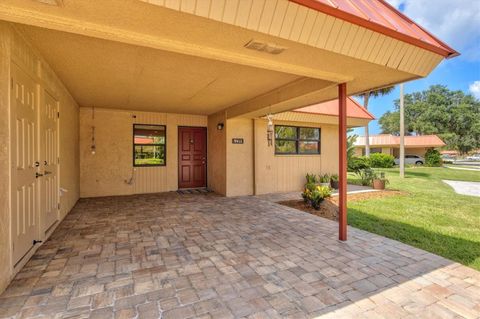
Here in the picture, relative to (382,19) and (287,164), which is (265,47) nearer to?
(382,19)

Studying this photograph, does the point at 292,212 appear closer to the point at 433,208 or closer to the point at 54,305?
the point at 433,208

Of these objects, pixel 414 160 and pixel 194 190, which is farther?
pixel 414 160

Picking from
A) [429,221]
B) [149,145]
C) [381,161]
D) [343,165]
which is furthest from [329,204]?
[381,161]

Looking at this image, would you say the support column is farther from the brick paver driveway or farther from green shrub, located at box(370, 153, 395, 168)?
green shrub, located at box(370, 153, 395, 168)

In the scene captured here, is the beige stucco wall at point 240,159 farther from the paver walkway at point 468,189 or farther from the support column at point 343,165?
the paver walkway at point 468,189

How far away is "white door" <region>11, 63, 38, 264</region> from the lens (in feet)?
8.54

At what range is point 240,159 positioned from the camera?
7551 mm

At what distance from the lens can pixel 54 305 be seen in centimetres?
212

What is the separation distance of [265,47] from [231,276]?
96.4 inches

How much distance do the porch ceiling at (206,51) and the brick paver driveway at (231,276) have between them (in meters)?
2.38

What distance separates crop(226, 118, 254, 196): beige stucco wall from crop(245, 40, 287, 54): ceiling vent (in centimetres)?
466

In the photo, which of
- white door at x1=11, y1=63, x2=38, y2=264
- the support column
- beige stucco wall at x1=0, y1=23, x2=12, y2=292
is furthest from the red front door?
beige stucco wall at x1=0, y1=23, x2=12, y2=292

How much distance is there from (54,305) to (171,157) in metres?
6.19

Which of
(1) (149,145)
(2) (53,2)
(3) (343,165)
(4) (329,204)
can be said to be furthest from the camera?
(1) (149,145)
